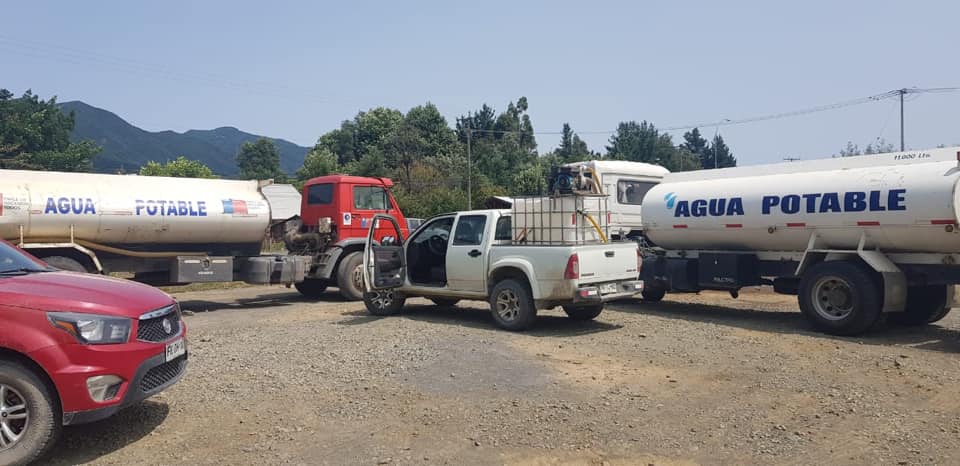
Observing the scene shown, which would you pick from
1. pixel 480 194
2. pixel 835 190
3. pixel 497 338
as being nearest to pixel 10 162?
pixel 480 194

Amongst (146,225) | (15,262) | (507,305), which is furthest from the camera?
(146,225)

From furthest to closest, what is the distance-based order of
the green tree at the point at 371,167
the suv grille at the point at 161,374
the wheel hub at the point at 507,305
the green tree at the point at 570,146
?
the green tree at the point at 570,146 < the green tree at the point at 371,167 < the wheel hub at the point at 507,305 < the suv grille at the point at 161,374

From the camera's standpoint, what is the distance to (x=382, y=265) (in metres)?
11.6

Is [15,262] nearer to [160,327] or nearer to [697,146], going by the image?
[160,327]

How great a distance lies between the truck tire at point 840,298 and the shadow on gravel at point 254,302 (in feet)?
30.1

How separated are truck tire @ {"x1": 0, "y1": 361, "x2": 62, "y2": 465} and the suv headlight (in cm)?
39

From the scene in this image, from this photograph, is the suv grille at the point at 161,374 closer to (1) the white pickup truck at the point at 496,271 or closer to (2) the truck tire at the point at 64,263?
(1) the white pickup truck at the point at 496,271

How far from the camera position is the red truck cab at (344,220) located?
48.6ft

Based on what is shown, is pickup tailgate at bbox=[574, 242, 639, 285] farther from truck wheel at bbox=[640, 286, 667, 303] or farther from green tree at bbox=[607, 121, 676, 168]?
green tree at bbox=[607, 121, 676, 168]

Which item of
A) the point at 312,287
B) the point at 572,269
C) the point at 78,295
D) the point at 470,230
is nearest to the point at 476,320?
the point at 470,230

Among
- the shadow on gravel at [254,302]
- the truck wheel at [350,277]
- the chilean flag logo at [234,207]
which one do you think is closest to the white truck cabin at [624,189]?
the truck wheel at [350,277]

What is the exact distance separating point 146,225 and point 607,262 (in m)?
8.22

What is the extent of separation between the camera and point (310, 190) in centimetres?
1573

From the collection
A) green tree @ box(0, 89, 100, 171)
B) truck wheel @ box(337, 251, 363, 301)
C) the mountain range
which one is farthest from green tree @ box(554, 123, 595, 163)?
the mountain range
